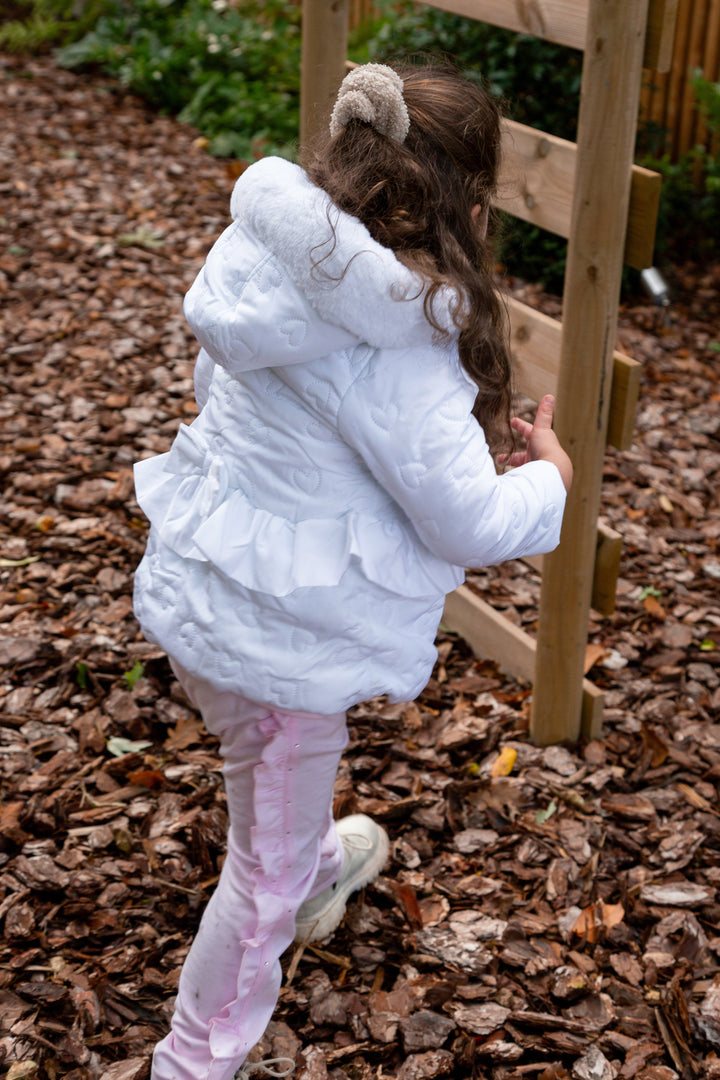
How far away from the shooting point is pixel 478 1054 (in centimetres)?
217

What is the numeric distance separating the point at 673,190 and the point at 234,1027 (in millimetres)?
5222

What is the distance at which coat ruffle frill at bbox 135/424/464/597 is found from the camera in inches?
67.6

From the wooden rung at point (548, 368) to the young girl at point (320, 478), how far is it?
2.03ft

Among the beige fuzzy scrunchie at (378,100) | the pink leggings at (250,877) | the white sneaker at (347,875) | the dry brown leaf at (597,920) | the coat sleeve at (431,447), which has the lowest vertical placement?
the dry brown leaf at (597,920)

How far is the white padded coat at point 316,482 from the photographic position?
1581 mm

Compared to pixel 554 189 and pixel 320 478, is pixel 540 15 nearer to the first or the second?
pixel 554 189

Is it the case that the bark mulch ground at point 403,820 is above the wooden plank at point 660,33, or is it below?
below

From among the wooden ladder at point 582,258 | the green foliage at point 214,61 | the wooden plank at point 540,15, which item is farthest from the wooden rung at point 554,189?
the green foliage at point 214,61

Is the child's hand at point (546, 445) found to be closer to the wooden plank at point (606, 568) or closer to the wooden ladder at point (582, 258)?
the wooden ladder at point (582, 258)

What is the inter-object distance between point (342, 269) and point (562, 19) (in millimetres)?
1242

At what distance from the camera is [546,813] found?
278 cm

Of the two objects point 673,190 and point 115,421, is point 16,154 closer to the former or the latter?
point 115,421

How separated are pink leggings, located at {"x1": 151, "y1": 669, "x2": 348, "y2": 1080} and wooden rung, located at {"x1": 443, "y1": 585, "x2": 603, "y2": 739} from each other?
46.4 inches

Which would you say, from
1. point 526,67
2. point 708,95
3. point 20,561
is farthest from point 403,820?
point 708,95
